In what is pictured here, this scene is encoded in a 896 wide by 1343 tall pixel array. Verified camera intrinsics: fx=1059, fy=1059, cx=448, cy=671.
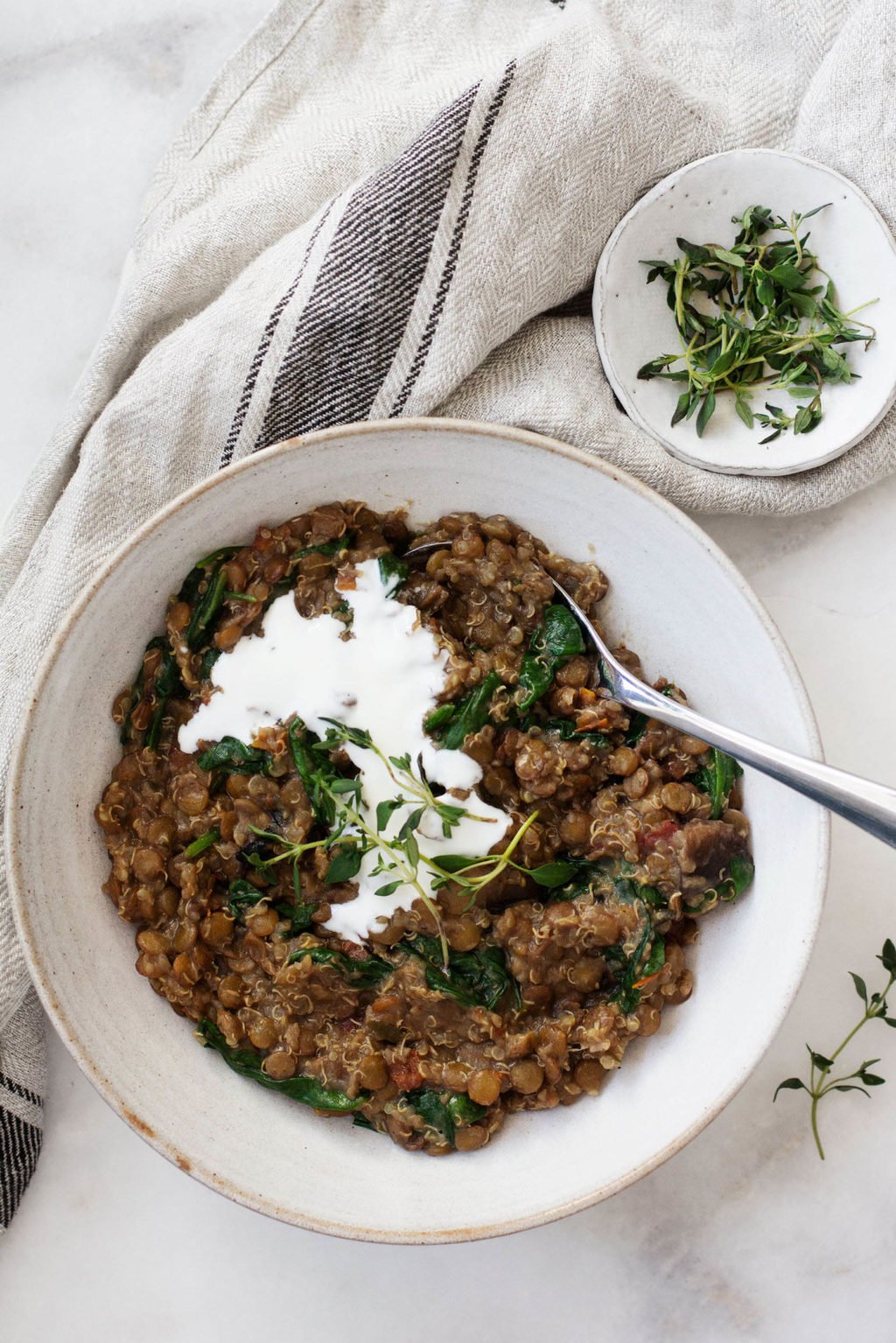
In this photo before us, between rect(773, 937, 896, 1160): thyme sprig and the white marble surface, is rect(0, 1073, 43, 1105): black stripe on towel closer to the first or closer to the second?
the white marble surface

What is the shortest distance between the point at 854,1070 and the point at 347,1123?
1.76 meters

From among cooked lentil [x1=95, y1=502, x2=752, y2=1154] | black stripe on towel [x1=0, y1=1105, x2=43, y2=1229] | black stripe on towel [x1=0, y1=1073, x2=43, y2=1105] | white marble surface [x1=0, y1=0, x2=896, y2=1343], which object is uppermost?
cooked lentil [x1=95, y1=502, x2=752, y2=1154]

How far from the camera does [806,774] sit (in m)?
2.67

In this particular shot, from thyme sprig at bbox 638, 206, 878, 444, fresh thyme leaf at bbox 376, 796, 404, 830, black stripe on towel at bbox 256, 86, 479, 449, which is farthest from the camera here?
thyme sprig at bbox 638, 206, 878, 444

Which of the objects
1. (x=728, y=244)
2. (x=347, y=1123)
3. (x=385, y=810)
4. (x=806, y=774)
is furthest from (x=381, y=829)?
(x=728, y=244)

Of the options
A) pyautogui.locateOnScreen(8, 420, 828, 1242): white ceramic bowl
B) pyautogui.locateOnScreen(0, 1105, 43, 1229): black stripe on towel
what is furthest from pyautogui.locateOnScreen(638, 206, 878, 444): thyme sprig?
pyautogui.locateOnScreen(0, 1105, 43, 1229): black stripe on towel

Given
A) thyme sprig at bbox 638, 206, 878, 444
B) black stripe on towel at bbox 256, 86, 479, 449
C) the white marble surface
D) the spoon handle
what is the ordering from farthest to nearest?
the white marble surface, thyme sprig at bbox 638, 206, 878, 444, black stripe on towel at bbox 256, 86, 479, 449, the spoon handle

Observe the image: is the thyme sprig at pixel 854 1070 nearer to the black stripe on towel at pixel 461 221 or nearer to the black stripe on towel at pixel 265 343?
the black stripe on towel at pixel 461 221

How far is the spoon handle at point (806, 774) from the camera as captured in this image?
253 cm

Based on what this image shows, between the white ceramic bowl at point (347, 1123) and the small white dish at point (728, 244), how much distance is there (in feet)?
1.77

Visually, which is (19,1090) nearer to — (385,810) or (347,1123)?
(347,1123)

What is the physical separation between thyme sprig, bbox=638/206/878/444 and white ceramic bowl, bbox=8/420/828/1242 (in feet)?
2.06

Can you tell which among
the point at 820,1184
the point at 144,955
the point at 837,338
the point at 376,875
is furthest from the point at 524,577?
the point at 820,1184

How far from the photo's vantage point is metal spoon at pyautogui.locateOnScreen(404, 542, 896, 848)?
254cm
